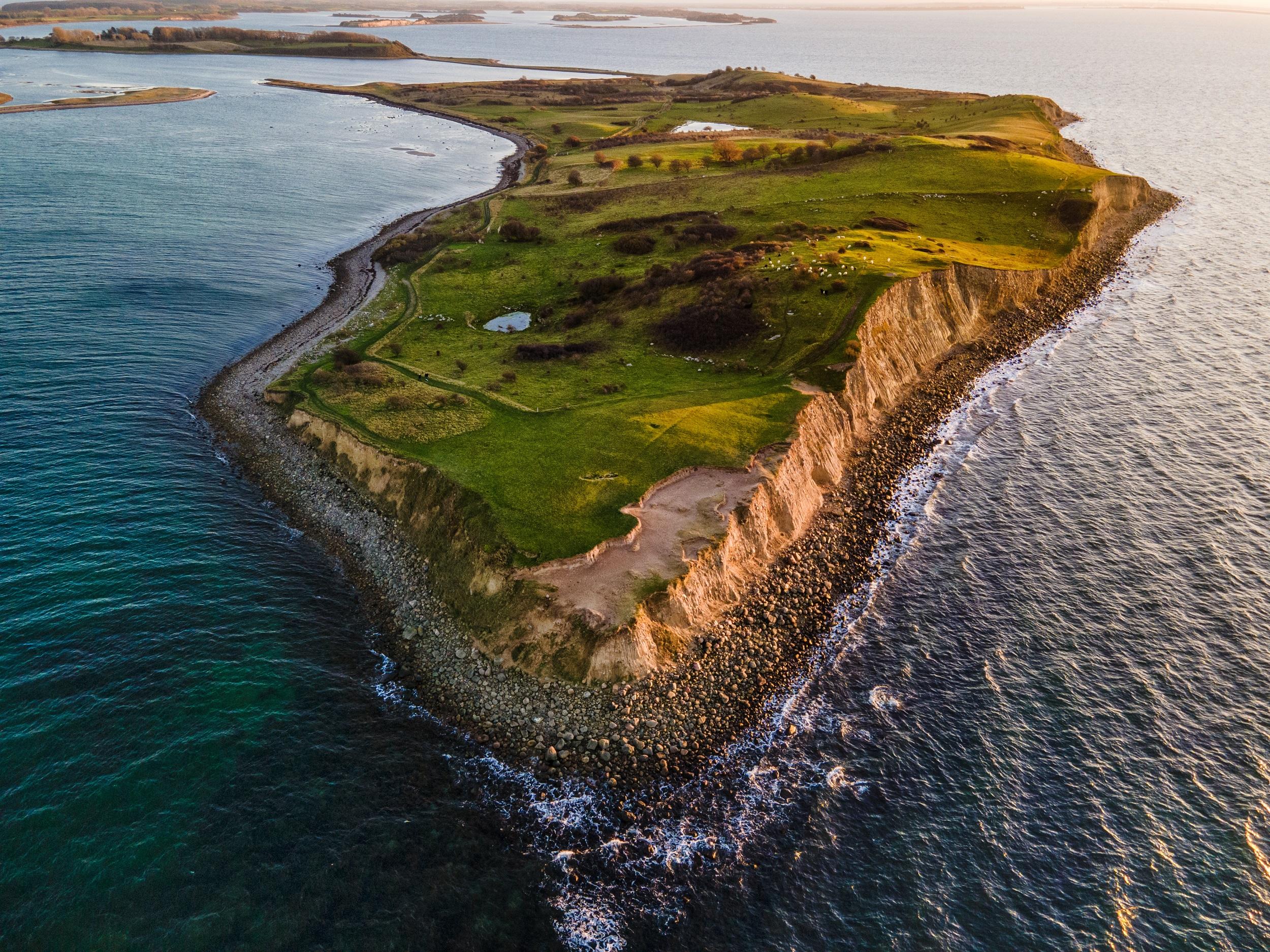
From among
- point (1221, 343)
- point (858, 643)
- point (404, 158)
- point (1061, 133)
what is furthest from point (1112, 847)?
point (1061, 133)

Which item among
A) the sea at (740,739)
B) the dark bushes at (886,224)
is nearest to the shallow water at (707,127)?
the dark bushes at (886,224)

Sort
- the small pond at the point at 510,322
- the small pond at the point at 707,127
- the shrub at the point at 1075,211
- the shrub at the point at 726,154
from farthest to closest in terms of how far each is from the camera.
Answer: the small pond at the point at 707,127 < the shrub at the point at 726,154 < the shrub at the point at 1075,211 < the small pond at the point at 510,322

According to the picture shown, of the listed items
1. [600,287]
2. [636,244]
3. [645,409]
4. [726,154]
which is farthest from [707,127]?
[645,409]

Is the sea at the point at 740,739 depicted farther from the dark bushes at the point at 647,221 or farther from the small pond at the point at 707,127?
the small pond at the point at 707,127

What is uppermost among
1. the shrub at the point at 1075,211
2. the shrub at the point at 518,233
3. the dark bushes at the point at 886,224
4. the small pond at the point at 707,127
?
the small pond at the point at 707,127

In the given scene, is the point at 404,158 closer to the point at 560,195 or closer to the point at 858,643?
the point at 560,195

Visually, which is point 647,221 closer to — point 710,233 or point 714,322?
point 710,233

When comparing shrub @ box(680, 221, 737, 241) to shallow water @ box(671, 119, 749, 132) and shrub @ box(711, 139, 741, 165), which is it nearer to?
shrub @ box(711, 139, 741, 165)
